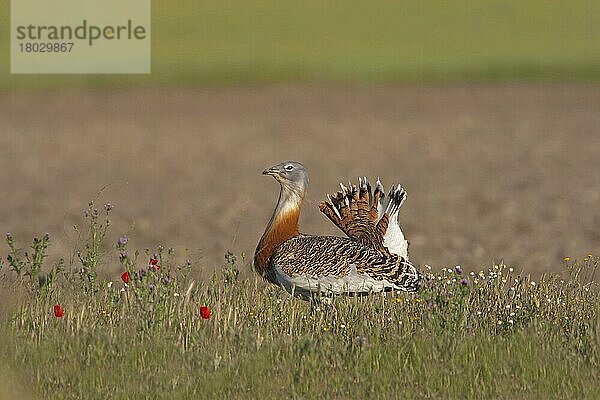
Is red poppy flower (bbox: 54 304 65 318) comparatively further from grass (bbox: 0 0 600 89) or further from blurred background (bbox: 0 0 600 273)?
grass (bbox: 0 0 600 89)

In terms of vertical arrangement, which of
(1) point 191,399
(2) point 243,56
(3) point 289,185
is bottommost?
(1) point 191,399

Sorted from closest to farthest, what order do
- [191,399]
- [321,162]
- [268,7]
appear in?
[191,399], [321,162], [268,7]

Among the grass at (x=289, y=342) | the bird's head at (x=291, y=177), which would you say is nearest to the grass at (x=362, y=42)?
the bird's head at (x=291, y=177)

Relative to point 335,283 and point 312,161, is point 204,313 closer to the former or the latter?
point 335,283

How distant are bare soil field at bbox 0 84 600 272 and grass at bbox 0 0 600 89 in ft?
6.39

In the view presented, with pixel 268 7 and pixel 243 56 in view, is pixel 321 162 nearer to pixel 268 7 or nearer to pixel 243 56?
pixel 243 56

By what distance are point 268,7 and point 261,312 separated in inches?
1316

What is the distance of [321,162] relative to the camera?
17.5m

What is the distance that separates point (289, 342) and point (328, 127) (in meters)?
15.6

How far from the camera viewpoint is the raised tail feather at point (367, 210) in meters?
7.98

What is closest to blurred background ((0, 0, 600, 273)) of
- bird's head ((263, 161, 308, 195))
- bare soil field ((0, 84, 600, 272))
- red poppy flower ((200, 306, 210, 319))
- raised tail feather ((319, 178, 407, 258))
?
bare soil field ((0, 84, 600, 272))

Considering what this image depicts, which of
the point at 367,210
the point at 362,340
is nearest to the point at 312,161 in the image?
the point at 367,210

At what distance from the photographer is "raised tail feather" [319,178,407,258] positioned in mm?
7984

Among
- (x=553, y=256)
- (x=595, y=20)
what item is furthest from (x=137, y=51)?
(x=553, y=256)
